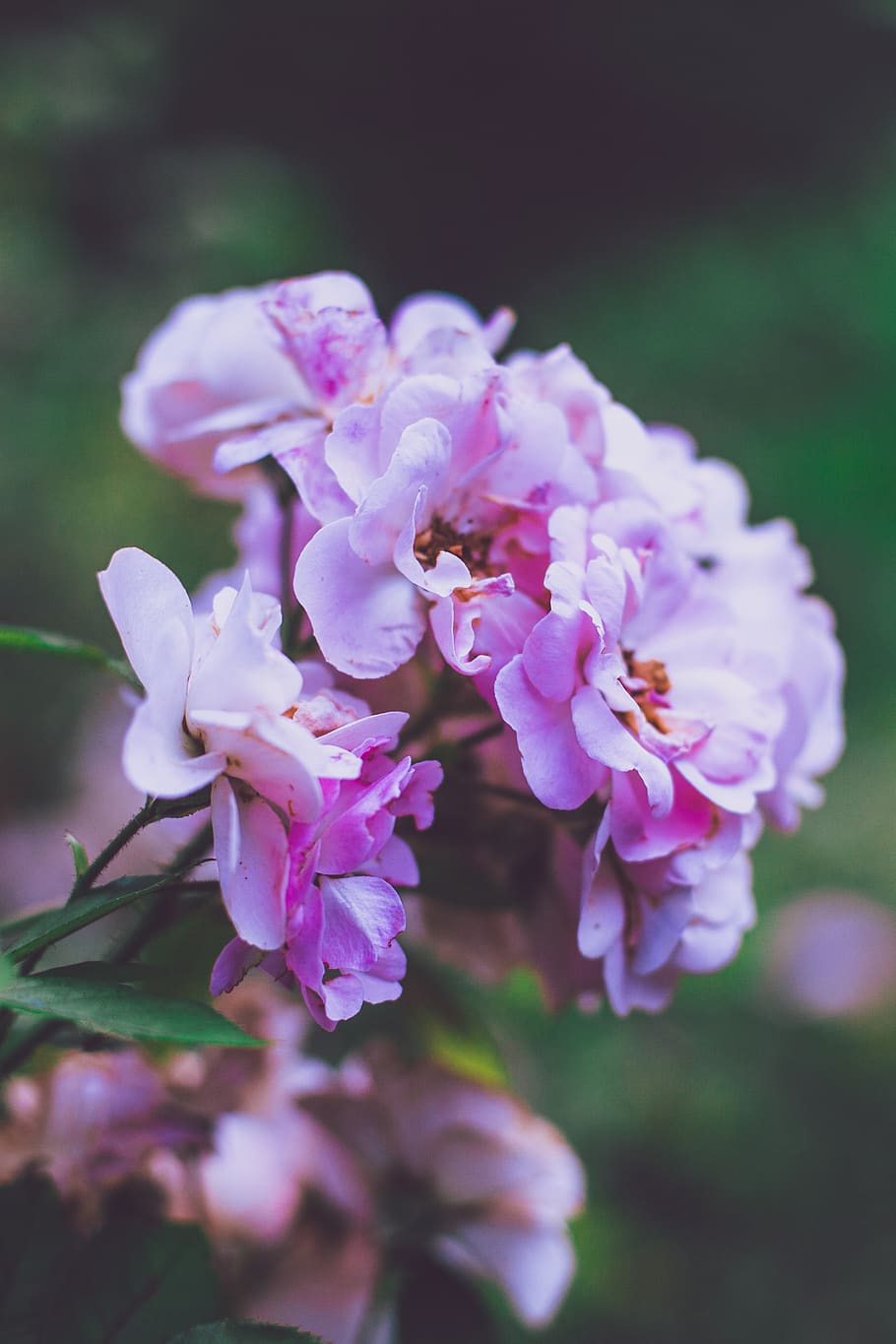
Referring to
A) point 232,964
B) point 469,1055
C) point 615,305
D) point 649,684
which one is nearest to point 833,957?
point 469,1055

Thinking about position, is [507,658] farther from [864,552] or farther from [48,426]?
[864,552]

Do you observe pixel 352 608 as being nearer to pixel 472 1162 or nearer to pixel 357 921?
pixel 357 921

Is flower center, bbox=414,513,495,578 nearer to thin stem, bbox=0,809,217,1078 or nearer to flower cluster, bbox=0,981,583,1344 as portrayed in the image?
thin stem, bbox=0,809,217,1078

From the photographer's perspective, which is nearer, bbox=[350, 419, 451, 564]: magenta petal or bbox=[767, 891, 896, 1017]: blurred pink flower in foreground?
bbox=[350, 419, 451, 564]: magenta petal

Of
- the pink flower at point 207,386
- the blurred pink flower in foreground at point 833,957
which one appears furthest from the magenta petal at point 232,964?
the blurred pink flower in foreground at point 833,957

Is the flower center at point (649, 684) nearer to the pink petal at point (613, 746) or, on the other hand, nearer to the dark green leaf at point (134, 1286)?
the pink petal at point (613, 746)

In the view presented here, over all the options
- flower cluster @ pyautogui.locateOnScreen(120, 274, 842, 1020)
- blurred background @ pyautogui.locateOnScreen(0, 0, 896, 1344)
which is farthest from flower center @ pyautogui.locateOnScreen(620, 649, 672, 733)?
blurred background @ pyautogui.locateOnScreen(0, 0, 896, 1344)
